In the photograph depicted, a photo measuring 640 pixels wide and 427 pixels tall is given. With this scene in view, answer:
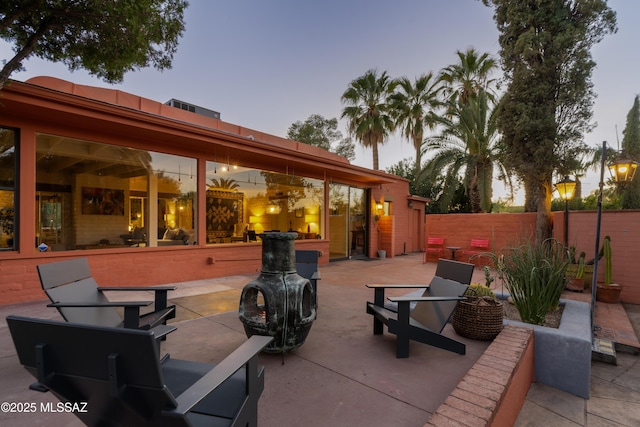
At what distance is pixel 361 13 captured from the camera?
37.2 ft

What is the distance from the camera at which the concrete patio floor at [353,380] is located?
2080 millimetres

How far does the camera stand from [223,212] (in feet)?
26.6

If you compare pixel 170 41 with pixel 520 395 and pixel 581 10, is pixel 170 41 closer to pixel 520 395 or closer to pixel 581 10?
pixel 520 395

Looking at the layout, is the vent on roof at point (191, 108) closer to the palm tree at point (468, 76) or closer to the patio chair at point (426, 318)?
the patio chair at point (426, 318)

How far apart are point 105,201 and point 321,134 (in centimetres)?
1865

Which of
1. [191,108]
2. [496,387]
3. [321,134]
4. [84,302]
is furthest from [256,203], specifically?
[321,134]

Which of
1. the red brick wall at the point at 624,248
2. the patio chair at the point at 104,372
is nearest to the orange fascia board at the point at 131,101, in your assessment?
the patio chair at the point at 104,372

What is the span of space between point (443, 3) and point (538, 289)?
1064 centimetres

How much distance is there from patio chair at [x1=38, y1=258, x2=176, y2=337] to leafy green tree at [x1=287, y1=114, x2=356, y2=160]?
20687 mm

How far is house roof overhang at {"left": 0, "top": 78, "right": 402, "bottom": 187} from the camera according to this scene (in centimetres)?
452

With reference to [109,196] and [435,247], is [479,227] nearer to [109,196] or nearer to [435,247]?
[435,247]

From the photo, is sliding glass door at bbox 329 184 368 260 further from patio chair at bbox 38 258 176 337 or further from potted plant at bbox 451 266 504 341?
Answer: patio chair at bbox 38 258 176 337

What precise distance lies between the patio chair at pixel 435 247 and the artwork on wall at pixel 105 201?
30.0 feet

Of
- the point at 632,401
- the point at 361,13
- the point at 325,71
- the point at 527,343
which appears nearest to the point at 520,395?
the point at 527,343
